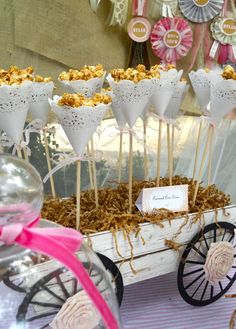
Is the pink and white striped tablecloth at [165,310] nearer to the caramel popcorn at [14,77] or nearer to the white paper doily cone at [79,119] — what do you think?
the white paper doily cone at [79,119]

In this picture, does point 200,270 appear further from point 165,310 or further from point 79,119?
point 79,119

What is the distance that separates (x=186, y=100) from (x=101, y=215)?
700 mm

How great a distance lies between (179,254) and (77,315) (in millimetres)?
445

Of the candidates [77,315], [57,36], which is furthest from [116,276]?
[57,36]

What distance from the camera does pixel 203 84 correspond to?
0.95 meters

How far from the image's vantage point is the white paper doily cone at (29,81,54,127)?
860mm

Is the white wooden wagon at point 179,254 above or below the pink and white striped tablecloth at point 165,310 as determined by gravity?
above

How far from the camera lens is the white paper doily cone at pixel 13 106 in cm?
74

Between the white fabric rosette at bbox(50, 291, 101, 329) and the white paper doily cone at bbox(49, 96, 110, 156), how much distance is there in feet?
1.04

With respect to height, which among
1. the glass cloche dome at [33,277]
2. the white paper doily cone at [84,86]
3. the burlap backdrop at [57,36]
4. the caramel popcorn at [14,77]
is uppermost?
→ the burlap backdrop at [57,36]

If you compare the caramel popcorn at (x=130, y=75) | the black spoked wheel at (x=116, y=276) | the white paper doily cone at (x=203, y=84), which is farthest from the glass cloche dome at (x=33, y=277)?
the white paper doily cone at (x=203, y=84)

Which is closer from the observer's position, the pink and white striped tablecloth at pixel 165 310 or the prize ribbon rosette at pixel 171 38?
the pink and white striped tablecloth at pixel 165 310

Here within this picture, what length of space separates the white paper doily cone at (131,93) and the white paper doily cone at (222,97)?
0.47 feet

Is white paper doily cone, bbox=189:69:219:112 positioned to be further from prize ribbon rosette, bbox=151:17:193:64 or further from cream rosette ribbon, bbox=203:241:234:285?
prize ribbon rosette, bbox=151:17:193:64
